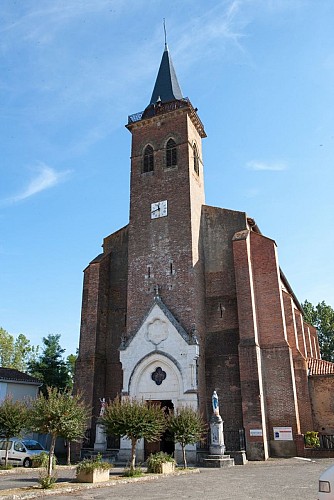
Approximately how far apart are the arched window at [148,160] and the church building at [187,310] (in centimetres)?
7

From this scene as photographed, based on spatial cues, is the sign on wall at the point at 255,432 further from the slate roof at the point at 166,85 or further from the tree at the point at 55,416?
the slate roof at the point at 166,85

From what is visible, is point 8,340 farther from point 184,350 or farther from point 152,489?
point 152,489

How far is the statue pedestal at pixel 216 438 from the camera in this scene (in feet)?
64.8

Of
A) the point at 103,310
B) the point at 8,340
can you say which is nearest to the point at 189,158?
the point at 103,310

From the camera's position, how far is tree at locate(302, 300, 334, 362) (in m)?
52.3

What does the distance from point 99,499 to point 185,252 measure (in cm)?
1642

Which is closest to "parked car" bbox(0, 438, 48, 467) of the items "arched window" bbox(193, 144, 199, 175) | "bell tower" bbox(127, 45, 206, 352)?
"bell tower" bbox(127, 45, 206, 352)

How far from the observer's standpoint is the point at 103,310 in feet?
90.7

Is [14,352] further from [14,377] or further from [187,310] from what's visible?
[187,310]

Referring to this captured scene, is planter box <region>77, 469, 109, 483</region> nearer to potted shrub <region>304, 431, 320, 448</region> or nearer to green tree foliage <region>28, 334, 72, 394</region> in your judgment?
potted shrub <region>304, 431, 320, 448</region>

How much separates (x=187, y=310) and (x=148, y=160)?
437 inches

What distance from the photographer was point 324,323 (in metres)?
54.0

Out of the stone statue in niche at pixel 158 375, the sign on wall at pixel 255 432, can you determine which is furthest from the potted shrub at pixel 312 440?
the stone statue in niche at pixel 158 375

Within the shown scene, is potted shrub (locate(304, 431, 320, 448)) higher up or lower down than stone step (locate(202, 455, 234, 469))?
higher up
